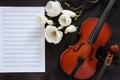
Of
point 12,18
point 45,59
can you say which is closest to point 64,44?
point 45,59

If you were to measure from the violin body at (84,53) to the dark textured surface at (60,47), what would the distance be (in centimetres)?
4

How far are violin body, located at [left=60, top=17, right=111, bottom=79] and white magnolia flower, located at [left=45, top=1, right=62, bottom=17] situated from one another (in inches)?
3.8

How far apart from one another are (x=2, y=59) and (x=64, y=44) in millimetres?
220

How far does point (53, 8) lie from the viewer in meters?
0.89

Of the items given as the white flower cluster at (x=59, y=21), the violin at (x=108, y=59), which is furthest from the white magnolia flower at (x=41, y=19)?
the violin at (x=108, y=59)

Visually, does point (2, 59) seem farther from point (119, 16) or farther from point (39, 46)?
point (119, 16)

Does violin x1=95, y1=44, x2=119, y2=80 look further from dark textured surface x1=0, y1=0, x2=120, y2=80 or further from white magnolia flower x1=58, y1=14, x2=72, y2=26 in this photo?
white magnolia flower x1=58, y1=14, x2=72, y2=26

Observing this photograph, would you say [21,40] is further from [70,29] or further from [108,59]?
[108,59]

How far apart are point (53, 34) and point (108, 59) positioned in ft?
0.65

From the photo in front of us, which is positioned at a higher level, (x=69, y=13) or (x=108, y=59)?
(x=69, y=13)

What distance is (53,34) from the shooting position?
2.98 ft

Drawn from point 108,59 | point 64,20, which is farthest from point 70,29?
point 108,59

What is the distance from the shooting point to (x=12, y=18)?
0.95 m

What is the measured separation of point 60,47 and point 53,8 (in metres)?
Result: 0.15
